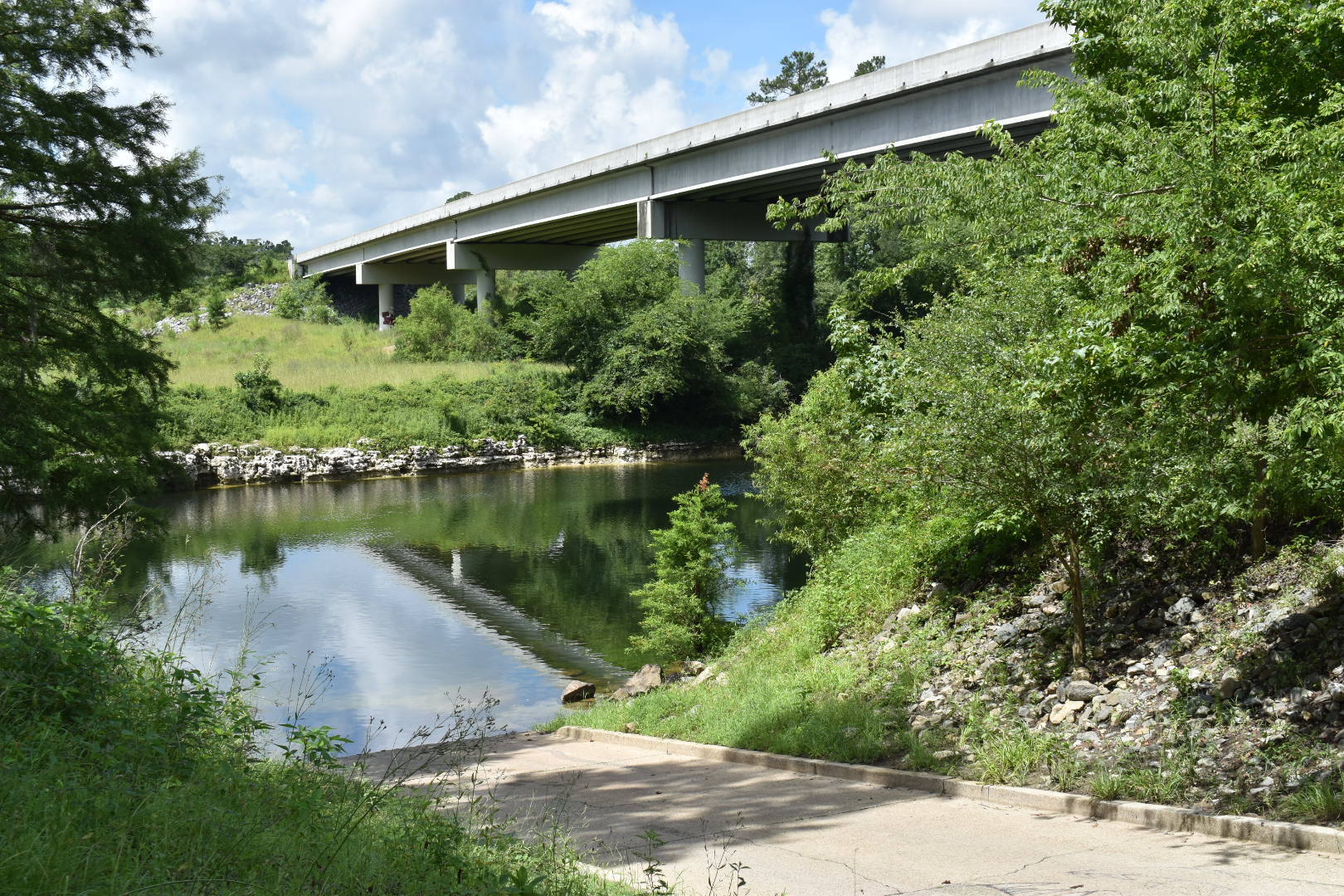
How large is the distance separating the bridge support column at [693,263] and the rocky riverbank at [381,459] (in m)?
8.40

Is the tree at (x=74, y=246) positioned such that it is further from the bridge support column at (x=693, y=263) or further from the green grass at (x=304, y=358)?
the bridge support column at (x=693, y=263)

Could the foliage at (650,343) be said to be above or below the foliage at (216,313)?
below

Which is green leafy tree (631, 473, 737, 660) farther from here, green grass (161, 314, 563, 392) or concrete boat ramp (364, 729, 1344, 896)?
green grass (161, 314, 563, 392)

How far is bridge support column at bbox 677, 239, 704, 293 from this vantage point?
52.0 m

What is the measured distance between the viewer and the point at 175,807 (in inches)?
177

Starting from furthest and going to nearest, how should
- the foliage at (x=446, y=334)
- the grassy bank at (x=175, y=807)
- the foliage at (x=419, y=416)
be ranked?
the foliage at (x=446, y=334) → the foliage at (x=419, y=416) → the grassy bank at (x=175, y=807)

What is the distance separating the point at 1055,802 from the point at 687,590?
9.35 m

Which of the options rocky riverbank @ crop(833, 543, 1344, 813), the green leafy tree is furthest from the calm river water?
rocky riverbank @ crop(833, 543, 1344, 813)

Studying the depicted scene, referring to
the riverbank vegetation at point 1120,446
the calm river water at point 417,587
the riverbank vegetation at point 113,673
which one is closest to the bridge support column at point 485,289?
the calm river water at point 417,587

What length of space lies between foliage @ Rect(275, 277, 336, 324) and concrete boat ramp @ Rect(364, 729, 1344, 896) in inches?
2813

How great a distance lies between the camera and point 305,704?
12961mm

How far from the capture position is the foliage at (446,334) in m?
57.7

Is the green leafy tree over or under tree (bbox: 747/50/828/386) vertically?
Result: under

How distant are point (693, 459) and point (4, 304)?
34.1m
